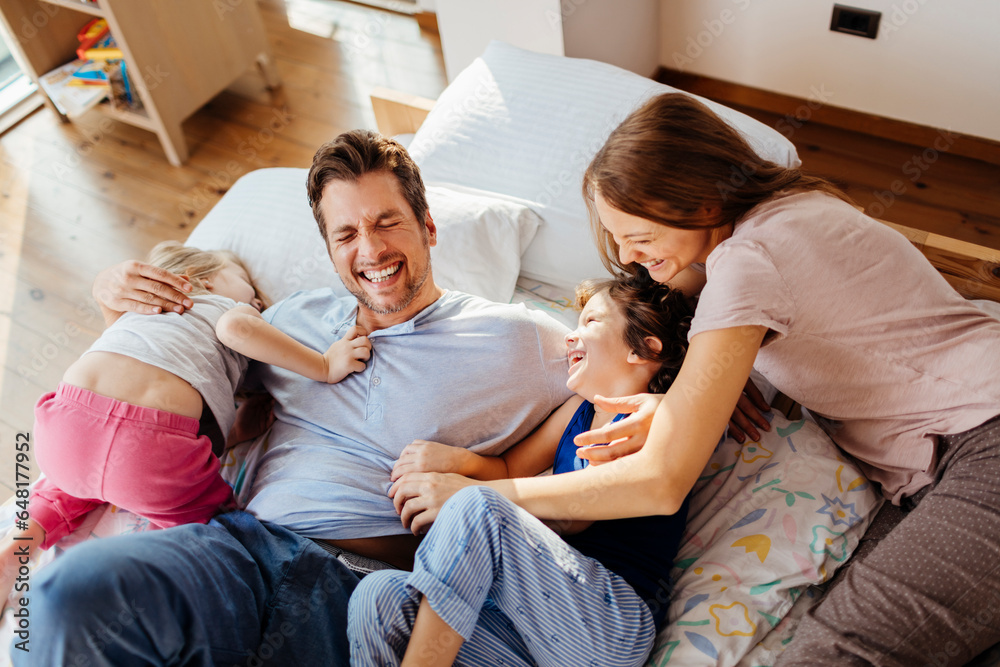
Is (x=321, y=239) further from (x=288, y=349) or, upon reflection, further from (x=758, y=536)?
(x=758, y=536)

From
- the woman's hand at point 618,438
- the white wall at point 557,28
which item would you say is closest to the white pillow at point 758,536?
the woman's hand at point 618,438

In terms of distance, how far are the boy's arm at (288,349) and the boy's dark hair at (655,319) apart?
0.53 m

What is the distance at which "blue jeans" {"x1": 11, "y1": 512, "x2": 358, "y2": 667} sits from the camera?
970 mm

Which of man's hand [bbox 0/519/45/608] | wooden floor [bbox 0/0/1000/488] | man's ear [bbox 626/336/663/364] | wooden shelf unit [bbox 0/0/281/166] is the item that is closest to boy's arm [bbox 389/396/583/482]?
man's ear [bbox 626/336/663/364]

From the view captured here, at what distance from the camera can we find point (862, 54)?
2.30 m

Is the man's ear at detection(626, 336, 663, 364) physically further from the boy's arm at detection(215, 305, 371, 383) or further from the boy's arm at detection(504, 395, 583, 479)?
the boy's arm at detection(215, 305, 371, 383)

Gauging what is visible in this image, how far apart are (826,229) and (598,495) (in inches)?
23.0

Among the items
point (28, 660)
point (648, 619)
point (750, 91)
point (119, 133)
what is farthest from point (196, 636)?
point (119, 133)

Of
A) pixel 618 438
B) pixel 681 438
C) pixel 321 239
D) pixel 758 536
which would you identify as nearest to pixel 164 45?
pixel 321 239

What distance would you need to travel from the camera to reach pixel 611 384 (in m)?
1.41

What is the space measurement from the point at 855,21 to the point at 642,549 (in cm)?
186

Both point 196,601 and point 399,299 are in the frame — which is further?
point 399,299

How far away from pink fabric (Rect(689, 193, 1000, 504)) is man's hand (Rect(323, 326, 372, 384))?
2.26ft

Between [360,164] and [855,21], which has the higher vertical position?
[360,164]
